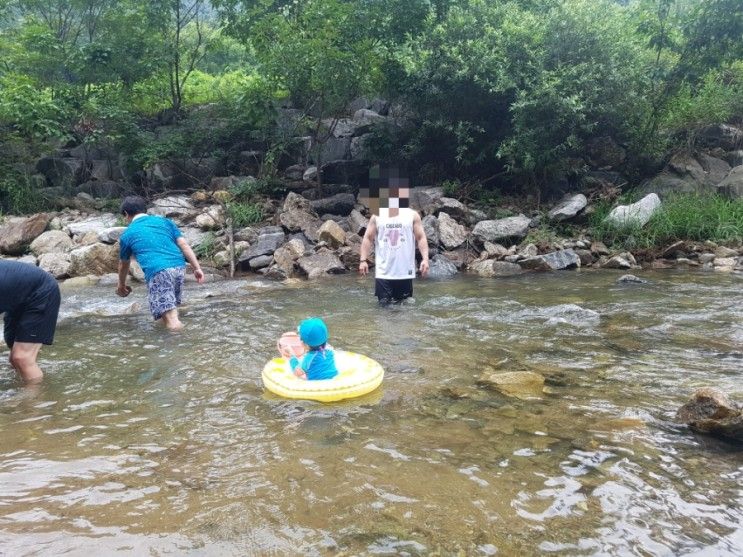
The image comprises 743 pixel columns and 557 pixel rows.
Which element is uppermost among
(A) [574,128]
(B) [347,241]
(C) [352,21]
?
(C) [352,21]

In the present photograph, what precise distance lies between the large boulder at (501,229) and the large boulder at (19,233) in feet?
31.2

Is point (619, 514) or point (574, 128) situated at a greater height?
point (574, 128)

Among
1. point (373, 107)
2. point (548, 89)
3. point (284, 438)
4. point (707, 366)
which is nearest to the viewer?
point (284, 438)

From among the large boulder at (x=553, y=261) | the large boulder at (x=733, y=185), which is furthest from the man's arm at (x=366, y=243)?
the large boulder at (x=733, y=185)

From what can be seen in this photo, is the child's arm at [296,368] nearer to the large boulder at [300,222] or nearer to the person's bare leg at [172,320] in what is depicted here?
the person's bare leg at [172,320]

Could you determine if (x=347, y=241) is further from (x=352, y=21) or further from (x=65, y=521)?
(x=65, y=521)

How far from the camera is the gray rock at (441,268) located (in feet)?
34.6

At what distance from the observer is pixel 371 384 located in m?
3.99

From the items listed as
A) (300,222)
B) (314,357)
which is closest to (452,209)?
(300,222)

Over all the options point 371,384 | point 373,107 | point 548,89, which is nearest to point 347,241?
point 548,89

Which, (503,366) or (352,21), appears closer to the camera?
(503,366)

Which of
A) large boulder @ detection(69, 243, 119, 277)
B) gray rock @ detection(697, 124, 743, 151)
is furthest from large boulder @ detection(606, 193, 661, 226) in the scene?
large boulder @ detection(69, 243, 119, 277)

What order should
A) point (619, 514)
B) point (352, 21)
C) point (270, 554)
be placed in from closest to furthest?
point (270, 554)
point (619, 514)
point (352, 21)

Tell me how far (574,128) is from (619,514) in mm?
11020
